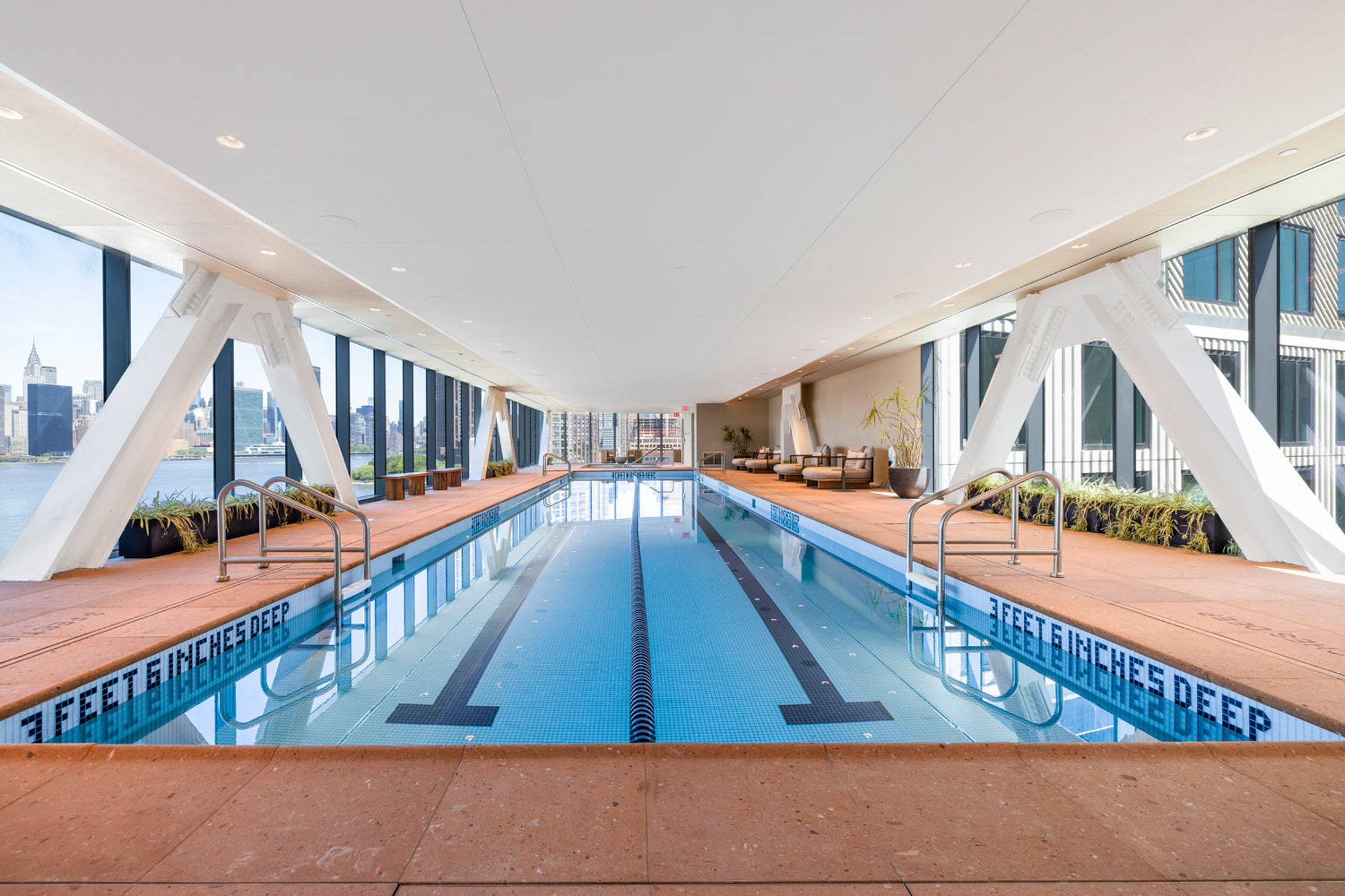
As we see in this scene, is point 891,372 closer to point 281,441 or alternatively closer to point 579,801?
point 281,441

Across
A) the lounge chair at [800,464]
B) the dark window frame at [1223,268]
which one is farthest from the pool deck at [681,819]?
the lounge chair at [800,464]

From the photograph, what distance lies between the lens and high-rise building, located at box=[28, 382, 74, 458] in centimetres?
493

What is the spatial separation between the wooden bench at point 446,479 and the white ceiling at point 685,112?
26.5ft

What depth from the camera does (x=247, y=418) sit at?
24.0 ft

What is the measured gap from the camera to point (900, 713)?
2.85 m

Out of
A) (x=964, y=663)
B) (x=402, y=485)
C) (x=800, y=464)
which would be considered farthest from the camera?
(x=800, y=464)

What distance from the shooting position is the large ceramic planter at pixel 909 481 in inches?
394

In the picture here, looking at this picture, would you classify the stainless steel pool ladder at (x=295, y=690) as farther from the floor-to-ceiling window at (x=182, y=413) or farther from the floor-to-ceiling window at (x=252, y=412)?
the floor-to-ceiling window at (x=252, y=412)

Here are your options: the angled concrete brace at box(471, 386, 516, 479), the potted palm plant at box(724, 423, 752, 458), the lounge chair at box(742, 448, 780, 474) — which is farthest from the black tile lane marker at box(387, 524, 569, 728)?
the potted palm plant at box(724, 423, 752, 458)

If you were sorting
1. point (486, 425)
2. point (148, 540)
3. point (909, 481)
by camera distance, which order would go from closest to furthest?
point (148, 540) → point (909, 481) → point (486, 425)

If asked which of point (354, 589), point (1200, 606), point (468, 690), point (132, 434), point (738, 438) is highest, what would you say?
point (738, 438)

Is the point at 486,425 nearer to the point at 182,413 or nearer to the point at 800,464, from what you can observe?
the point at 800,464

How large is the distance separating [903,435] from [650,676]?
9383mm

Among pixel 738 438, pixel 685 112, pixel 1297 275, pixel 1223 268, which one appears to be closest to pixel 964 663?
pixel 685 112
